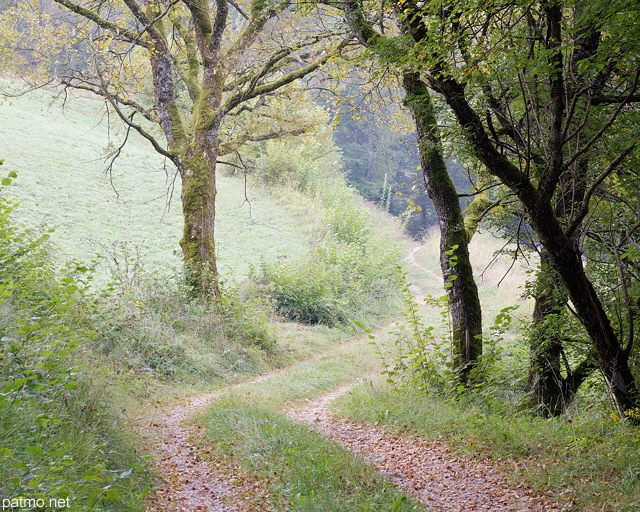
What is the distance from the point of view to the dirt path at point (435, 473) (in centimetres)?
420

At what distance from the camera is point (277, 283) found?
14.8m

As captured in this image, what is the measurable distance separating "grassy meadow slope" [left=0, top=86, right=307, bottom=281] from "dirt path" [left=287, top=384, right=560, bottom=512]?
885 cm

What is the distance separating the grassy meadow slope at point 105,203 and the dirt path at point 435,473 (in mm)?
8852

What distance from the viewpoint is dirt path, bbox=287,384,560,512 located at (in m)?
4.20

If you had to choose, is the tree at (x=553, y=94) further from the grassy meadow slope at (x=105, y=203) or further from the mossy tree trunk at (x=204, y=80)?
the grassy meadow slope at (x=105, y=203)

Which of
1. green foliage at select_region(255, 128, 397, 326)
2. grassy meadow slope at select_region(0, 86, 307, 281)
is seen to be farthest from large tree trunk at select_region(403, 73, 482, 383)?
grassy meadow slope at select_region(0, 86, 307, 281)

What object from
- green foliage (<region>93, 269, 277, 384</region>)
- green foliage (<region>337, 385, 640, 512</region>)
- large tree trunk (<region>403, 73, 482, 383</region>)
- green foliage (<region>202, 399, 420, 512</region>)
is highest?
→ large tree trunk (<region>403, 73, 482, 383</region>)

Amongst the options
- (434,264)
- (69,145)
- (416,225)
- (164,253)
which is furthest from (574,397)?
(416,225)

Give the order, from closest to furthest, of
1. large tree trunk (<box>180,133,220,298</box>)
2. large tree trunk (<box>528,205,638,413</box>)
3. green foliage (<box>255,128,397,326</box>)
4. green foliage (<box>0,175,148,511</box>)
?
green foliage (<box>0,175,148,511</box>)
large tree trunk (<box>528,205,638,413</box>)
large tree trunk (<box>180,133,220,298</box>)
green foliage (<box>255,128,397,326</box>)

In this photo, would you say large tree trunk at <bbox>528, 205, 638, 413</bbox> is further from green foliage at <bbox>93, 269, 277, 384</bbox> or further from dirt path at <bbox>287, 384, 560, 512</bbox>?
green foliage at <bbox>93, 269, 277, 384</bbox>

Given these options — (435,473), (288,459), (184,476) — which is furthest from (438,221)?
(184,476)

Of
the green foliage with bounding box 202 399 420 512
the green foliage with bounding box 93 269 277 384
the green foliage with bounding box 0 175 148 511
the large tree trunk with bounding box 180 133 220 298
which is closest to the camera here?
the green foliage with bounding box 0 175 148 511

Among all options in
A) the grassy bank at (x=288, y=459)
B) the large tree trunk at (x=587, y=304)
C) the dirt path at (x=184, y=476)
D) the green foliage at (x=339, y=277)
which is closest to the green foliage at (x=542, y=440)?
the large tree trunk at (x=587, y=304)

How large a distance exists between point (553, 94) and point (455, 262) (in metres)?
3.01
